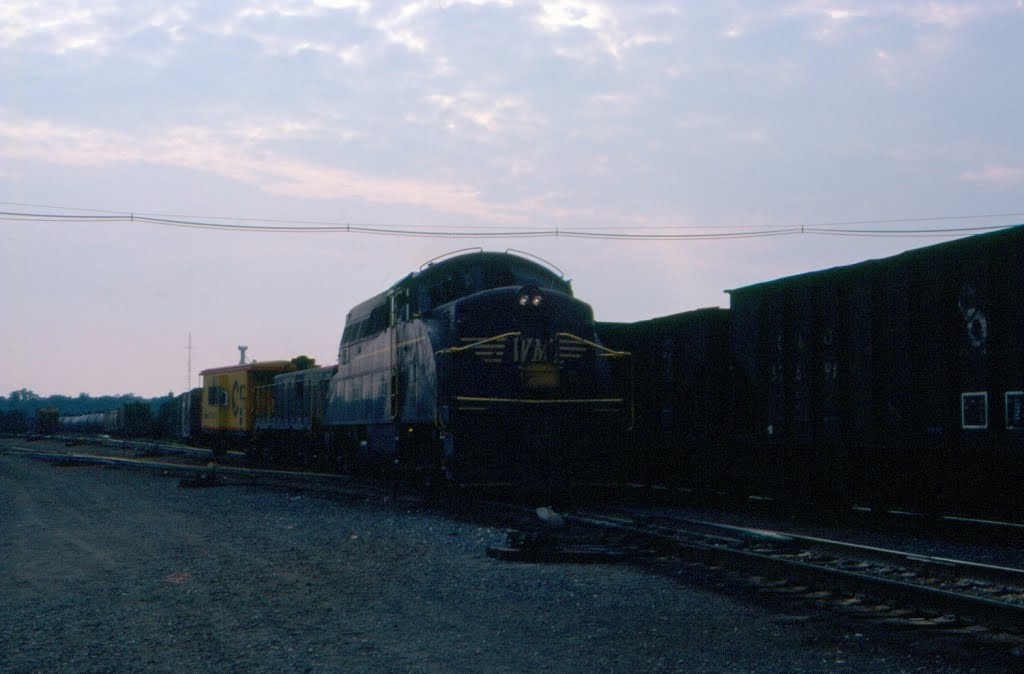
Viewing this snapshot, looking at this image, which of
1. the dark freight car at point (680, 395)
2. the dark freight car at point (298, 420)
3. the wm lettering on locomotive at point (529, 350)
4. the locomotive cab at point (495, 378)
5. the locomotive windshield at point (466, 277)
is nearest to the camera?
the locomotive cab at point (495, 378)

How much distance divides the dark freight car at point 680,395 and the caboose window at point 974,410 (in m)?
4.62

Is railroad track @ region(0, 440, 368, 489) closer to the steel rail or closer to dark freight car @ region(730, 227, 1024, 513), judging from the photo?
dark freight car @ region(730, 227, 1024, 513)

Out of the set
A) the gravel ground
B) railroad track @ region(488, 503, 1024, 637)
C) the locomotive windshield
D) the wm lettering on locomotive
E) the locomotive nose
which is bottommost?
the gravel ground

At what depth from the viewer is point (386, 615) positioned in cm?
670

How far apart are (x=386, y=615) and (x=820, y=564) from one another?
11.7ft

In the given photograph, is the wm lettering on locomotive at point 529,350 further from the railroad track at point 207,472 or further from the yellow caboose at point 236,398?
the yellow caboose at point 236,398

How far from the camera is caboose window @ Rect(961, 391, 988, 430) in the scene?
10.4 meters

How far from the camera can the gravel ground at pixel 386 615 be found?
5.47 metres

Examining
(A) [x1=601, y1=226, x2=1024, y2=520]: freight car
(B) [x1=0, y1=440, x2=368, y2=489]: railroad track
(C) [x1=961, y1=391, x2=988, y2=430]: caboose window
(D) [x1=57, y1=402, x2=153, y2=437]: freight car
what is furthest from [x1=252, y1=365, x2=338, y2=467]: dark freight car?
(D) [x1=57, y1=402, x2=153, y2=437]: freight car

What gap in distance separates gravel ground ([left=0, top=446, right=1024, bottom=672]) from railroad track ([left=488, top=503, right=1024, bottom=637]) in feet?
1.23

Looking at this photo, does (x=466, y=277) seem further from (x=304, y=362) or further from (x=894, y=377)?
(x=304, y=362)

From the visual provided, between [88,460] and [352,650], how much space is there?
85.7 ft

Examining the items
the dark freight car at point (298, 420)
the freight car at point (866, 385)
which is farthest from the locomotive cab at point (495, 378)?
the dark freight car at point (298, 420)

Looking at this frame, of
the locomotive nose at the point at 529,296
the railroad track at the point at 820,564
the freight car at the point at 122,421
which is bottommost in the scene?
the railroad track at the point at 820,564
